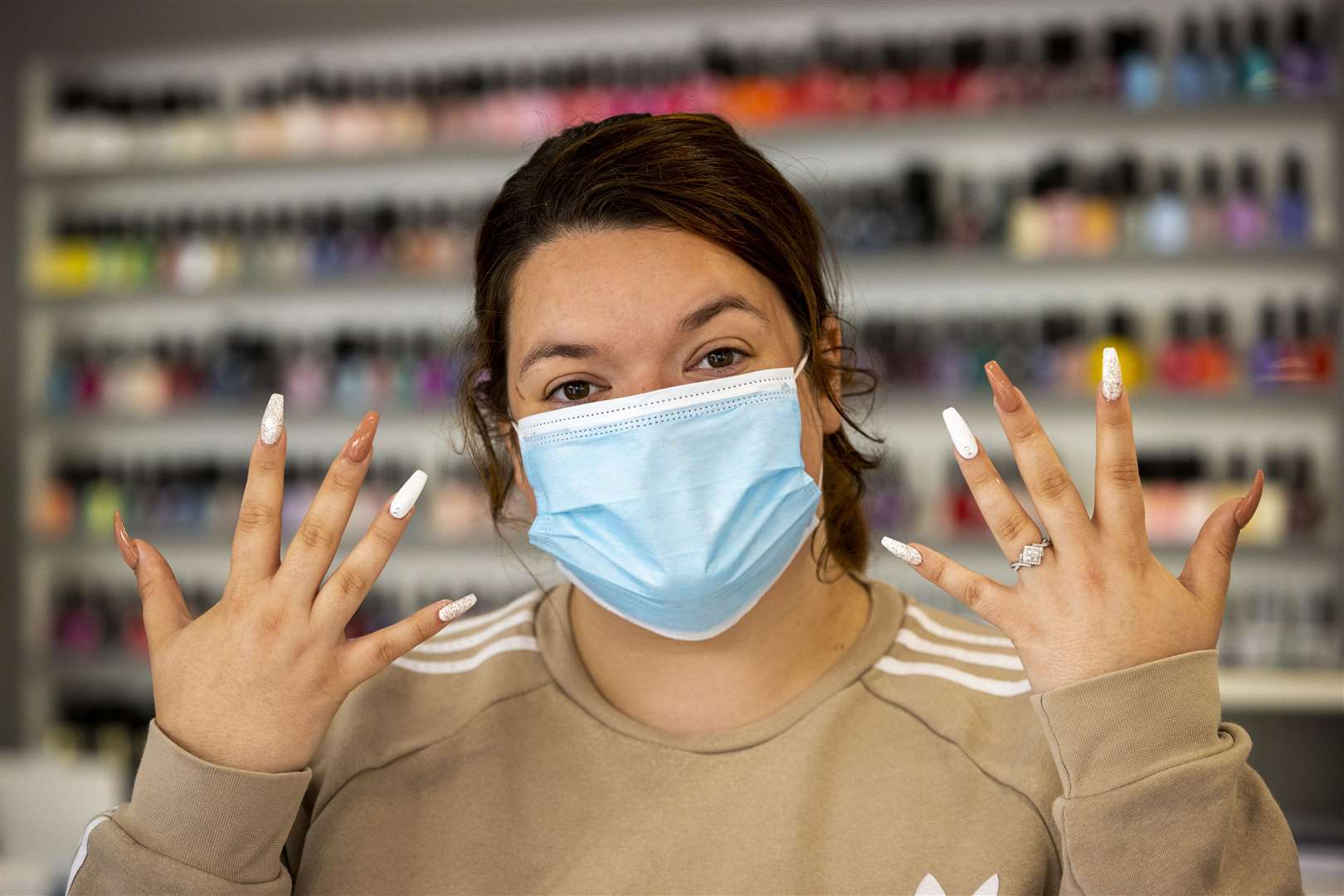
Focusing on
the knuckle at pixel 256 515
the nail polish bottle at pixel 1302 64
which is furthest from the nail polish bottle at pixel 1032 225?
the knuckle at pixel 256 515

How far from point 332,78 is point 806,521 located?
4140 mm

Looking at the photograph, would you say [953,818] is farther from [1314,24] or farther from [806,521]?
[1314,24]

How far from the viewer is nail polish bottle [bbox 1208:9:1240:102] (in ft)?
13.5

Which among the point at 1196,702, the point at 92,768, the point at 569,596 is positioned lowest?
the point at 92,768

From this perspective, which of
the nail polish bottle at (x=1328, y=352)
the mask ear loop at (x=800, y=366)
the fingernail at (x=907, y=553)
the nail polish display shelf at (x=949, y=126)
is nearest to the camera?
the fingernail at (x=907, y=553)

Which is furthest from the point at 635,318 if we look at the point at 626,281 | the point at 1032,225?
the point at 1032,225

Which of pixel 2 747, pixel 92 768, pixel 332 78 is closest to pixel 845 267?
pixel 332 78

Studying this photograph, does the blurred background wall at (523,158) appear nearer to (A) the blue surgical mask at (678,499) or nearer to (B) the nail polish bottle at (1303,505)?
(B) the nail polish bottle at (1303,505)

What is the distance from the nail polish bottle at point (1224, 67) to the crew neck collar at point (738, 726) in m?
3.24

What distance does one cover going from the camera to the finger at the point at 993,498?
3.78ft

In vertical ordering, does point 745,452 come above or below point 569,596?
above

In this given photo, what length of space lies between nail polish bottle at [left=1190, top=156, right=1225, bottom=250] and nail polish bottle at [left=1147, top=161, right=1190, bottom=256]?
0.09ft

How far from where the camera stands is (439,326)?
484cm

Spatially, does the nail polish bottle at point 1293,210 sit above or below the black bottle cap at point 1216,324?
above
